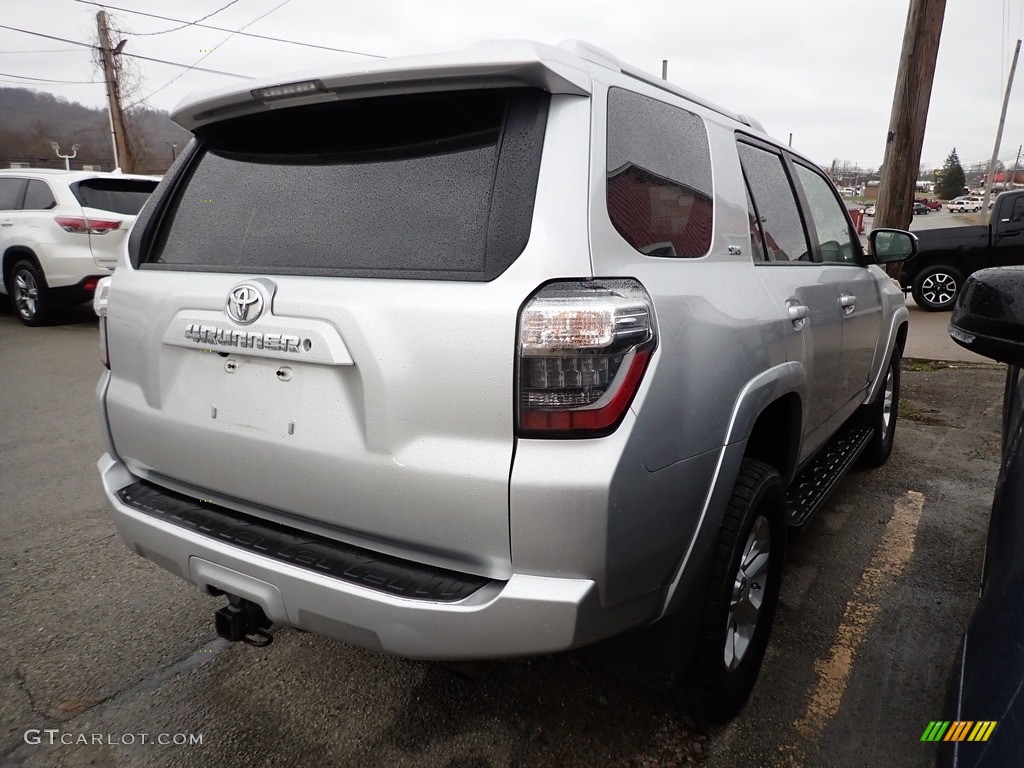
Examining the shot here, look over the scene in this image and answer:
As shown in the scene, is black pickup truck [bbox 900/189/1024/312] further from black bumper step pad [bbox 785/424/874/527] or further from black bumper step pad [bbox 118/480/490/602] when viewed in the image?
black bumper step pad [bbox 118/480/490/602]

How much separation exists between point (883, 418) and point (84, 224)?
8.42 meters

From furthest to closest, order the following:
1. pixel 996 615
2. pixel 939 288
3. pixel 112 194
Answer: pixel 939 288 < pixel 112 194 < pixel 996 615

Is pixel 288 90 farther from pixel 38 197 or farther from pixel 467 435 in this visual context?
A: pixel 38 197

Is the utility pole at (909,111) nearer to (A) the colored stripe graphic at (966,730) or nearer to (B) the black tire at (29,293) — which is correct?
(A) the colored stripe graphic at (966,730)

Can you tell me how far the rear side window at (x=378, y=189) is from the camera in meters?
1.60

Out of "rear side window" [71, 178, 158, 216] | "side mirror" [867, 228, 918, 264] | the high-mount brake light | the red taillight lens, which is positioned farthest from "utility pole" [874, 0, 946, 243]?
the red taillight lens

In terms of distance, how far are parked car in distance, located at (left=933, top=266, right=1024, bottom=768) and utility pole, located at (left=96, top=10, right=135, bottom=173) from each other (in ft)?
94.1

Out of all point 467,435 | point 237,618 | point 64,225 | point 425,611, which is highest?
point 64,225

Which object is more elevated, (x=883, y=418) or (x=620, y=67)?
(x=620, y=67)

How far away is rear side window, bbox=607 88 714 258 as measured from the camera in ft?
5.59

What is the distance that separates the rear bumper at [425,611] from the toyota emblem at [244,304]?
0.59 m

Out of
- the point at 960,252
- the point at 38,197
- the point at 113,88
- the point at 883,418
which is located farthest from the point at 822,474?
the point at 113,88

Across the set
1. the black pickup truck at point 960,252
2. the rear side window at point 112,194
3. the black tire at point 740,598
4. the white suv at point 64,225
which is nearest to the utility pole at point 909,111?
the black pickup truck at point 960,252

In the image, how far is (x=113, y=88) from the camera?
2538 cm
